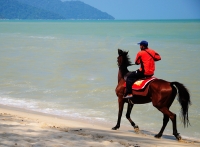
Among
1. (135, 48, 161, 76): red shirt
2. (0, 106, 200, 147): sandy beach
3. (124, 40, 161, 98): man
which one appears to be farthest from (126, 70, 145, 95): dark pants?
(0, 106, 200, 147): sandy beach

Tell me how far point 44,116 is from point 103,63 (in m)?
14.8

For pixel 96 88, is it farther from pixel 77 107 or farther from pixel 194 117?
pixel 194 117

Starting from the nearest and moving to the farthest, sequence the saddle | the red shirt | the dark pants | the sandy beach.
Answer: the sandy beach < the saddle < the red shirt < the dark pants

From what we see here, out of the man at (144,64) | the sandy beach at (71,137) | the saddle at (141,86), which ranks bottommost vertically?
the sandy beach at (71,137)

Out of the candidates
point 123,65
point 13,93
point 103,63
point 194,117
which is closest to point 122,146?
point 123,65

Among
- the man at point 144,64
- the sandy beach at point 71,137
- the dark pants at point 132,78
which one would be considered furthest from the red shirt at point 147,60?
the sandy beach at point 71,137

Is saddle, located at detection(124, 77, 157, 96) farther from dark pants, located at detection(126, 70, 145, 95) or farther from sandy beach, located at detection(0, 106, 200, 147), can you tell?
sandy beach, located at detection(0, 106, 200, 147)

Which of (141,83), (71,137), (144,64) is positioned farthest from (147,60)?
(71,137)

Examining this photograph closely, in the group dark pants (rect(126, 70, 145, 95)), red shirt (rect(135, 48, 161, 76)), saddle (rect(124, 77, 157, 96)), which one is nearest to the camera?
saddle (rect(124, 77, 157, 96))

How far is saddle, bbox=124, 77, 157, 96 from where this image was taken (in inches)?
350

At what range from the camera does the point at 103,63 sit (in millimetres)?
25797

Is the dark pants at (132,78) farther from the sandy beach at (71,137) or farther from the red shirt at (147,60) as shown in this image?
the sandy beach at (71,137)

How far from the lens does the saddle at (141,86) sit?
8.90 meters

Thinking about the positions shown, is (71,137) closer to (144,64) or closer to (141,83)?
(141,83)
